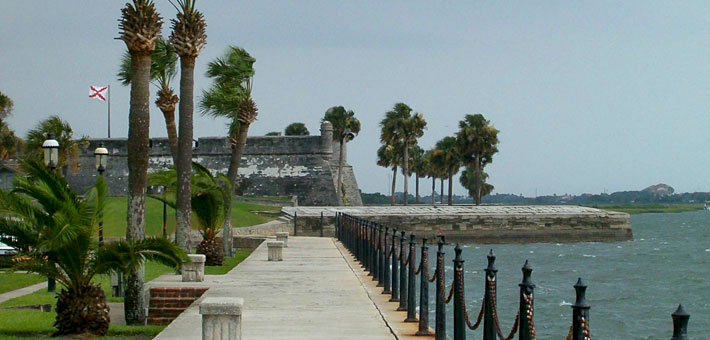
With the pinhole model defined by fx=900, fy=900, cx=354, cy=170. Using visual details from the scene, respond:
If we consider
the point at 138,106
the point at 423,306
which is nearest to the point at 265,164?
the point at 138,106

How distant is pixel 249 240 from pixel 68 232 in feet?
71.0

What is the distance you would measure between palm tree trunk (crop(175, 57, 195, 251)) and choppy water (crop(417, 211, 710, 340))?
609 cm

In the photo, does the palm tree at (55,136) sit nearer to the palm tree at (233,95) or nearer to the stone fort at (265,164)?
the palm tree at (233,95)

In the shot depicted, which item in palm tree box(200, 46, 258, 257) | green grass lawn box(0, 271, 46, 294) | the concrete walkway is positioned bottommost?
green grass lawn box(0, 271, 46, 294)

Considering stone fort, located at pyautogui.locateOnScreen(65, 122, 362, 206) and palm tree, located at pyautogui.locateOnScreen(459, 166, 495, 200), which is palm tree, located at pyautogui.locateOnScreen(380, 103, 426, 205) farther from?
palm tree, located at pyautogui.locateOnScreen(459, 166, 495, 200)

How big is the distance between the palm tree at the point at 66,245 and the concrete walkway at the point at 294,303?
3.56ft

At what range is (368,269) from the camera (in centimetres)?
1862

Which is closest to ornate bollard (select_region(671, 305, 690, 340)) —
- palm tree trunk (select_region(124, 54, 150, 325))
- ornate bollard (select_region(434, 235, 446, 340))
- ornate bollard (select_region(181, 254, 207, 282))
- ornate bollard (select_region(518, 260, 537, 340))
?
ornate bollard (select_region(518, 260, 537, 340))

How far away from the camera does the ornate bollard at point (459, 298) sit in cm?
820

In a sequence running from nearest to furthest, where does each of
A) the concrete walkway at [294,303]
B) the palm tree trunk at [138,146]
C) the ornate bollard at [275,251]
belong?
the concrete walkway at [294,303] → the palm tree trunk at [138,146] → the ornate bollard at [275,251]

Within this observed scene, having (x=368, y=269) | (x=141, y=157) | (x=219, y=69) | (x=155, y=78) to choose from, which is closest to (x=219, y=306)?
(x=141, y=157)

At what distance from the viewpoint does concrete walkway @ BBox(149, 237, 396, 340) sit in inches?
392

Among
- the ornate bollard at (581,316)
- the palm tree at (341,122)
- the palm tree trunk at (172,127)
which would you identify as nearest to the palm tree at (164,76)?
the palm tree trunk at (172,127)

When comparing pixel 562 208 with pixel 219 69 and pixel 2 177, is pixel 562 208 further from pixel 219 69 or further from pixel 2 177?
pixel 219 69
